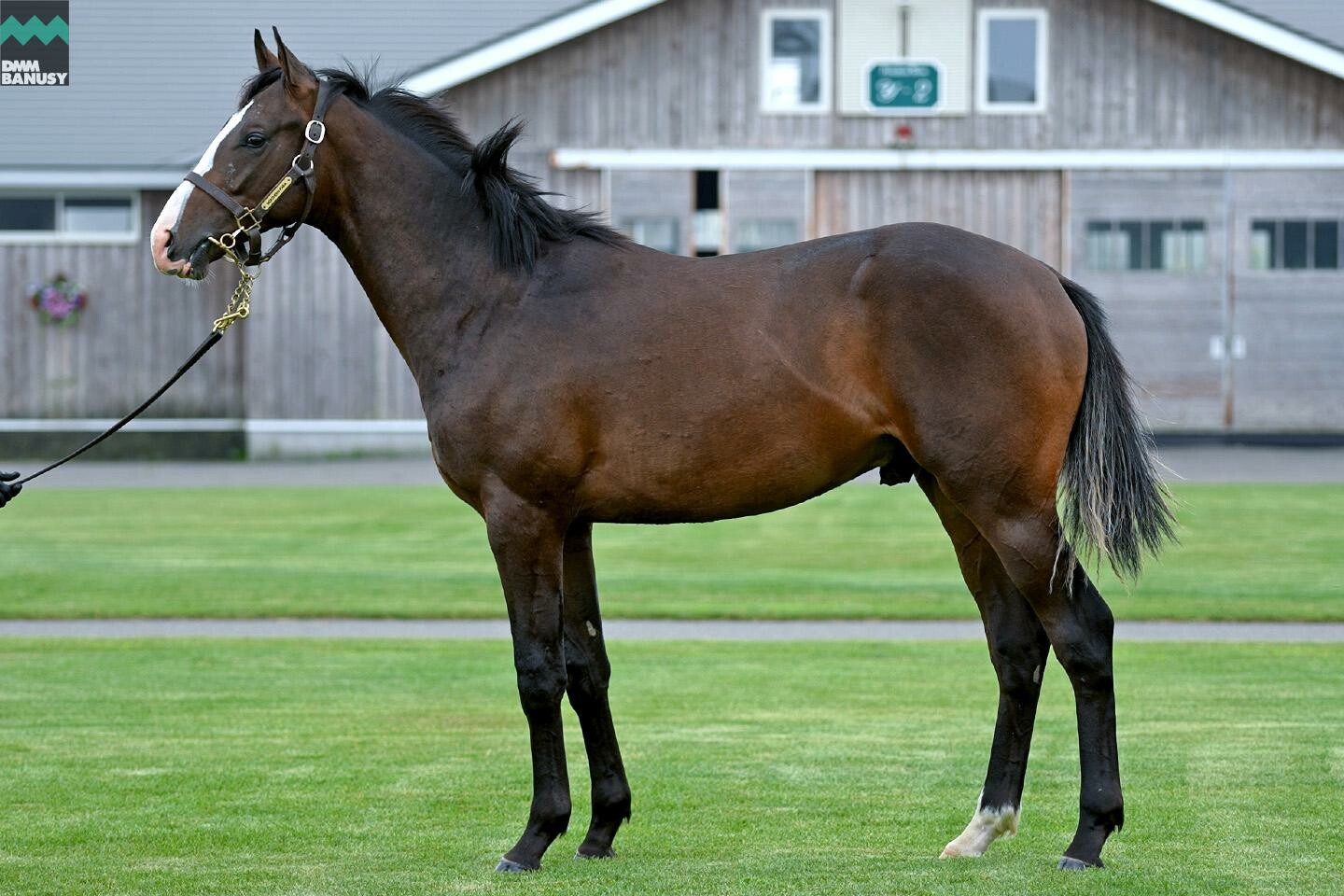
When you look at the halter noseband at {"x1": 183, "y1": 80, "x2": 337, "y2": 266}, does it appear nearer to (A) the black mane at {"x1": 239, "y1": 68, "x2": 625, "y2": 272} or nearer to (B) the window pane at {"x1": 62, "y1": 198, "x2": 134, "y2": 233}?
(A) the black mane at {"x1": 239, "y1": 68, "x2": 625, "y2": 272}

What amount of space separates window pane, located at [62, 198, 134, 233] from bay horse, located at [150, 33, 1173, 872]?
22562 mm

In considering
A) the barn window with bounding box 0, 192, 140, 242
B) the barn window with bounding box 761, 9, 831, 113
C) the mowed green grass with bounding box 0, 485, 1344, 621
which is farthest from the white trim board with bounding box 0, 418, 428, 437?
the barn window with bounding box 761, 9, 831, 113

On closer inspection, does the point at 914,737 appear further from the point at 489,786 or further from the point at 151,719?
the point at 151,719

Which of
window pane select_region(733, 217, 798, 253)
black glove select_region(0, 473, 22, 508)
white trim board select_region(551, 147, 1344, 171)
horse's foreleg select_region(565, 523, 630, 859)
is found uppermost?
white trim board select_region(551, 147, 1344, 171)

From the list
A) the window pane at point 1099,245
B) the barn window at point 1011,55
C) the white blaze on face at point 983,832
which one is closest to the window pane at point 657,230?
the barn window at point 1011,55

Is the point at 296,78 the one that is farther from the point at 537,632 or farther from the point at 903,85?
the point at 903,85

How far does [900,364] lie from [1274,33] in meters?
21.7

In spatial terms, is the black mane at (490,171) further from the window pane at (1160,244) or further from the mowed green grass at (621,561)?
the window pane at (1160,244)

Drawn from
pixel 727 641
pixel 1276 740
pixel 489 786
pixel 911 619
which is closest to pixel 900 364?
pixel 489 786

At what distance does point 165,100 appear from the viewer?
27781 mm

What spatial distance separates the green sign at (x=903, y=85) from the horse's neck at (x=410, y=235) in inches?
814

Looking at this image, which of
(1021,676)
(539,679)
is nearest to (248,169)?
(539,679)

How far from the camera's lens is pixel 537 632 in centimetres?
574

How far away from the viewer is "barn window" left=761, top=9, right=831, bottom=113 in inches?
1032
